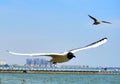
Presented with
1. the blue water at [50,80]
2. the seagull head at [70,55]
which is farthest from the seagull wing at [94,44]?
the blue water at [50,80]

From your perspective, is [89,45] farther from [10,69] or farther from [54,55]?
[10,69]

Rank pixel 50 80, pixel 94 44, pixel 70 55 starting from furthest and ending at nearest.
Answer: pixel 50 80 < pixel 94 44 < pixel 70 55

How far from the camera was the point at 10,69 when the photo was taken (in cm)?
17900

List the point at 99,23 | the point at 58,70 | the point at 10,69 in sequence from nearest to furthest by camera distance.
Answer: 1. the point at 99,23
2. the point at 10,69
3. the point at 58,70

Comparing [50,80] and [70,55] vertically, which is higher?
[50,80]

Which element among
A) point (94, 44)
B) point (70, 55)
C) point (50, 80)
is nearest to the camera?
point (70, 55)

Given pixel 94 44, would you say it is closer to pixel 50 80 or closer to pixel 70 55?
pixel 70 55

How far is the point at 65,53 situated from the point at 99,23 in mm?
2527

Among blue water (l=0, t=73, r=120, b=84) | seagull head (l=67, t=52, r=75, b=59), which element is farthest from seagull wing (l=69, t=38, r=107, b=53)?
blue water (l=0, t=73, r=120, b=84)

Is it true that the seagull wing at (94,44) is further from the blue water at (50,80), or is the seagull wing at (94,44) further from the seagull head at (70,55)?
the blue water at (50,80)

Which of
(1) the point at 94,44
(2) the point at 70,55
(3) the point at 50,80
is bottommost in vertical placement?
(2) the point at 70,55

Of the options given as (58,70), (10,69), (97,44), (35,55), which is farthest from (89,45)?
(58,70)

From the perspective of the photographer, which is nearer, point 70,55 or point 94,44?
point 70,55

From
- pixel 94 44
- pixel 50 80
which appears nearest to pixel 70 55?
pixel 94 44
